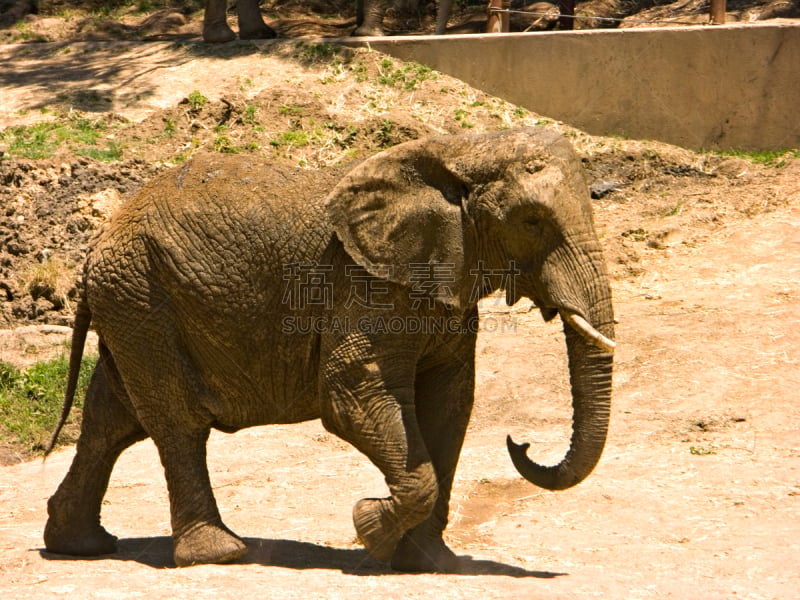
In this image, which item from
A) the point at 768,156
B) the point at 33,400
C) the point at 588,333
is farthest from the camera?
the point at 768,156

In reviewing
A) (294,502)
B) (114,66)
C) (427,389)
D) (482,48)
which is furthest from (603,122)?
(427,389)

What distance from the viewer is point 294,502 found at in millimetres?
8711

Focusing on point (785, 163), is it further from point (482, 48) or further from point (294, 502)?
point (294, 502)

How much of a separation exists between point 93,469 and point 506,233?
300 cm

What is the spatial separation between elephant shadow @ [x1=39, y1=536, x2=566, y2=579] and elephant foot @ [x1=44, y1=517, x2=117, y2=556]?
41mm

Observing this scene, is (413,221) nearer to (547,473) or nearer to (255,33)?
(547,473)

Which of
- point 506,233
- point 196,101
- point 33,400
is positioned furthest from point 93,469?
point 196,101

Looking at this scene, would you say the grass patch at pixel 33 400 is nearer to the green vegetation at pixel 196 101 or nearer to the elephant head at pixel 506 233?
the elephant head at pixel 506 233

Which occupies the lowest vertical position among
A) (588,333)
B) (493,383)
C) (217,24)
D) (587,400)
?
(493,383)

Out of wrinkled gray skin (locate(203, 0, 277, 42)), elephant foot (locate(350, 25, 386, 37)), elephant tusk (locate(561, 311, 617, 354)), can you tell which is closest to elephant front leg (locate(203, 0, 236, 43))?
wrinkled gray skin (locate(203, 0, 277, 42))

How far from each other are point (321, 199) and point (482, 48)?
10.6 metres

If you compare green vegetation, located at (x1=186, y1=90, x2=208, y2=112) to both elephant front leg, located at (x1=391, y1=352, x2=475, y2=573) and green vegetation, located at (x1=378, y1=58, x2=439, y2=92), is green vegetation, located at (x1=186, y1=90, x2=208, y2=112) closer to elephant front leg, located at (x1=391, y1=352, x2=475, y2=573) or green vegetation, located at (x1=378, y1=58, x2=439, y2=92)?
green vegetation, located at (x1=378, y1=58, x2=439, y2=92)

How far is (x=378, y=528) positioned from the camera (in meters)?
6.46

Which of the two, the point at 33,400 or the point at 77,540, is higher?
the point at 77,540
